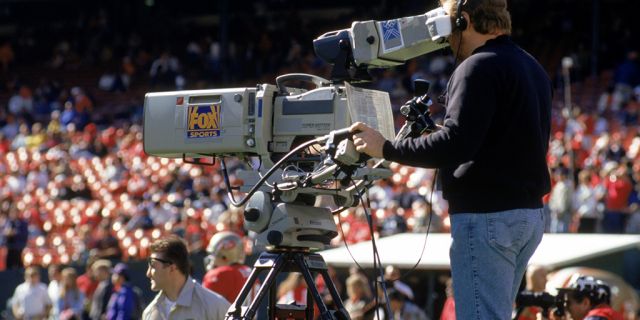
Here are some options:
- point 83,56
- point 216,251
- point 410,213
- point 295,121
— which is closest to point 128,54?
point 83,56

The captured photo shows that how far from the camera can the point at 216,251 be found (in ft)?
26.2

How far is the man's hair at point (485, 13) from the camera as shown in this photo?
4.29 metres

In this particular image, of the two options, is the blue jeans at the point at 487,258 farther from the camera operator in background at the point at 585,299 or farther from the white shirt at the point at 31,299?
the white shirt at the point at 31,299

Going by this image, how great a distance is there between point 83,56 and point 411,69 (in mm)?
11634

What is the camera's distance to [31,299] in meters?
15.6

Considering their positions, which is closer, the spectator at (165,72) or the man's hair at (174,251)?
the man's hair at (174,251)

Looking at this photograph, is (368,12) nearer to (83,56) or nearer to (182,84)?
(182,84)

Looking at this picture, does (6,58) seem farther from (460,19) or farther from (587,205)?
(460,19)

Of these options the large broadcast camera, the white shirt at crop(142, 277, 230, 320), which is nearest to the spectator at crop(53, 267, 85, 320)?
the white shirt at crop(142, 277, 230, 320)

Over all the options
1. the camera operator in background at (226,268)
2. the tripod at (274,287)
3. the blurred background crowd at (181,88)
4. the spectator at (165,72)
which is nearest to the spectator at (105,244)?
the blurred background crowd at (181,88)

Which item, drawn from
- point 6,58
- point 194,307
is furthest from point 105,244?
point 6,58

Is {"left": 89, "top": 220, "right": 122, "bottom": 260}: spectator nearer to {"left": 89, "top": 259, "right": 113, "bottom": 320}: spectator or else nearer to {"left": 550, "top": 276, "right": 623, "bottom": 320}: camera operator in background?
{"left": 89, "top": 259, "right": 113, "bottom": 320}: spectator

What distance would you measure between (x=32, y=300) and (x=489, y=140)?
12178mm

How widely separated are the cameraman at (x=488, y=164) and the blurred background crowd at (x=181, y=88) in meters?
7.04
